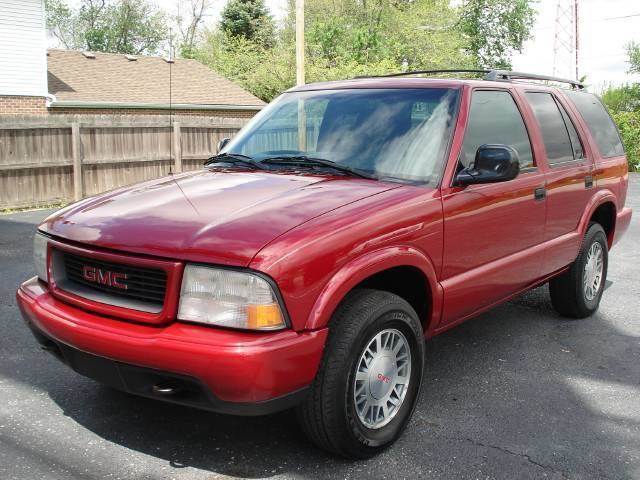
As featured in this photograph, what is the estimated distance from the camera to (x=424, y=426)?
3697 millimetres

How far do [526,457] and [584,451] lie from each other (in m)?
0.32

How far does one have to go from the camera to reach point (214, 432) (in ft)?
11.7

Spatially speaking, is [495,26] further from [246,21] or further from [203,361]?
[203,361]

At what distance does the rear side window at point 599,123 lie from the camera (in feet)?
18.5

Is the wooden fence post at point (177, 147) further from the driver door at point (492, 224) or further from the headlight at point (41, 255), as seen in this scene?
the headlight at point (41, 255)

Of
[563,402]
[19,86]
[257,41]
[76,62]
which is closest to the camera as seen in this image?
[563,402]

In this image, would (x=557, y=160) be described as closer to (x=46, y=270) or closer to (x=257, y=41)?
(x=46, y=270)

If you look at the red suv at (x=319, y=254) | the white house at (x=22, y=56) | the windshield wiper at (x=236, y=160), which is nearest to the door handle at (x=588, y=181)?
the red suv at (x=319, y=254)

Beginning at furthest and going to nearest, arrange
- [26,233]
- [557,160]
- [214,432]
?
[26,233], [557,160], [214,432]

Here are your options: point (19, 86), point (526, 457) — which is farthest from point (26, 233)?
point (19, 86)

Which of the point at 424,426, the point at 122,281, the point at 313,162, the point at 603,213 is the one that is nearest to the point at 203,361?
the point at 122,281

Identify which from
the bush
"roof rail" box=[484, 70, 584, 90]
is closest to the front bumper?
"roof rail" box=[484, 70, 584, 90]

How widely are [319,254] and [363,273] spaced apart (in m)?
0.29

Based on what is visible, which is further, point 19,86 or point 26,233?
point 19,86
